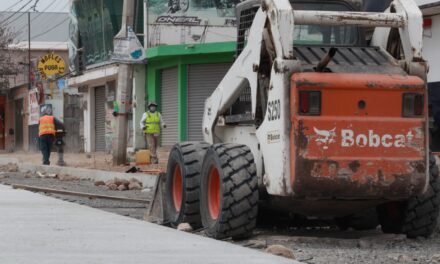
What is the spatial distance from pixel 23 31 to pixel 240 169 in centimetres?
5607

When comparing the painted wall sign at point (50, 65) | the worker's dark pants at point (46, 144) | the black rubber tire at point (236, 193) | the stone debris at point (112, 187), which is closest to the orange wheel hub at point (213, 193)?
the black rubber tire at point (236, 193)

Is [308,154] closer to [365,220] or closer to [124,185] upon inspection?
[365,220]

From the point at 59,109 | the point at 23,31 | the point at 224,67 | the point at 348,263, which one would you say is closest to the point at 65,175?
the point at 224,67

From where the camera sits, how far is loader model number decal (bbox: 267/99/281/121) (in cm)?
897

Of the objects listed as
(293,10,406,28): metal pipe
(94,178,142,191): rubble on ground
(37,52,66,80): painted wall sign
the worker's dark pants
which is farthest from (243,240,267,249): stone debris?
(37,52,66,80): painted wall sign

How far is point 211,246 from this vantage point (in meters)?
8.59

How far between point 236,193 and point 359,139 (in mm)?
1408

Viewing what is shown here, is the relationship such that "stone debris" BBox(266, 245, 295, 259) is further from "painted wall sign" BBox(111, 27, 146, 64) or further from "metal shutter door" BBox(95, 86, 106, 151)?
"metal shutter door" BBox(95, 86, 106, 151)

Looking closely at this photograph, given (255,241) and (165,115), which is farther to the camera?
(165,115)

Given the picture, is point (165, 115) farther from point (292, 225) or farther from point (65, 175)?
point (292, 225)

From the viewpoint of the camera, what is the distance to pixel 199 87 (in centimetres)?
3209

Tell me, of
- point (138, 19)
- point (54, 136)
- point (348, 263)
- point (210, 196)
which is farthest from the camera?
point (138, 19)

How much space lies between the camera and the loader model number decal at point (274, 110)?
8967mm

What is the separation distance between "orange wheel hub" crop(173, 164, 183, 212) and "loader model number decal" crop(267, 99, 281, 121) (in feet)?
7.44
